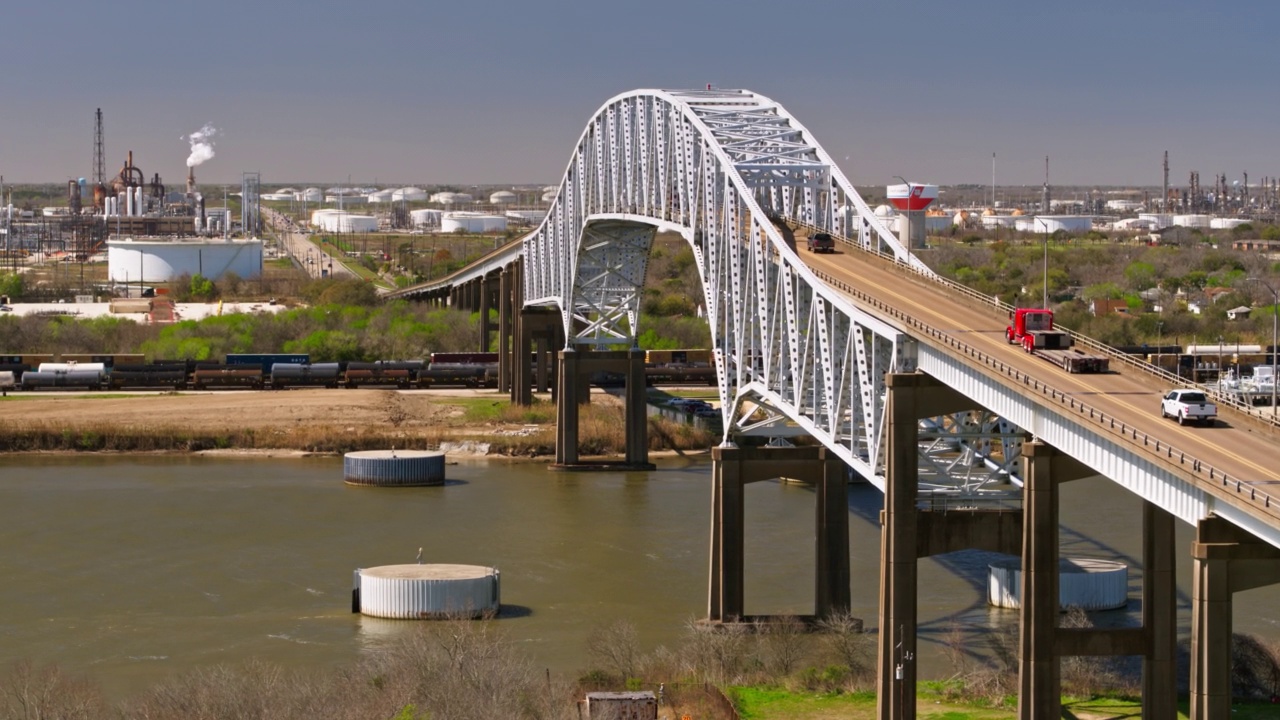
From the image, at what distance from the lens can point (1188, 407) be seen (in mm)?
37562

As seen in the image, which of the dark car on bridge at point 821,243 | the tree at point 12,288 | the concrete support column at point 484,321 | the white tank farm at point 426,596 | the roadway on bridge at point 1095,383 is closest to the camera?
the roadway on bridge at point 1095,383

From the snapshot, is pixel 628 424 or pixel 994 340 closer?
pixel 994 340

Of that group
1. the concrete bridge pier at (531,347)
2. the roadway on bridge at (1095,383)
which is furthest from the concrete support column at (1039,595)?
the concrete bridge pier at (531,347)

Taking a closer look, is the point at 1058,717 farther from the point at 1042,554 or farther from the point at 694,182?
the point at 694,182

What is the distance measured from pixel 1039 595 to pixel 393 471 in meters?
47.5

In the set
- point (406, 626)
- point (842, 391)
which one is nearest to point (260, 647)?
point (406, 626)

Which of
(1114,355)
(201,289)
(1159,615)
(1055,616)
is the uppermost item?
(1114,355)

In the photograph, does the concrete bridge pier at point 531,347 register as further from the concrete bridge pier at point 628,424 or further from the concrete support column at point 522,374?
the concrete bridge pier at point 628,424

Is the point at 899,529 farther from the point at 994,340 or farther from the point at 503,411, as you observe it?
the point at 503,411

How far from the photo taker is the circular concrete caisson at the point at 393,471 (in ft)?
272

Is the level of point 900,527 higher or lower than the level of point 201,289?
lower

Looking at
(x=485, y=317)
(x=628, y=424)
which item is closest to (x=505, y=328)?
(x=485, y=317)

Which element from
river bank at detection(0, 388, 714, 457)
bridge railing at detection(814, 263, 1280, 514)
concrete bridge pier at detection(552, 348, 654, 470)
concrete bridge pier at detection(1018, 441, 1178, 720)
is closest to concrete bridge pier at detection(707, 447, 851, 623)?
bridge railing at detection(814, 263, 1280, 514)

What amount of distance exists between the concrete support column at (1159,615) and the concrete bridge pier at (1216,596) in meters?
A: 7.09
